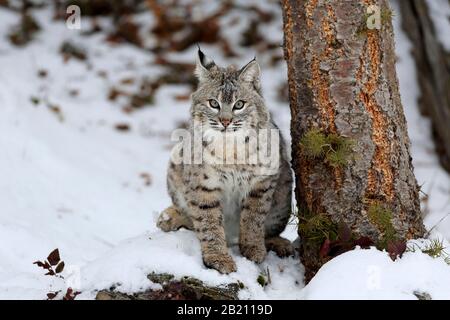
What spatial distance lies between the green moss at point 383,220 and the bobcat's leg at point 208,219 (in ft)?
2.82

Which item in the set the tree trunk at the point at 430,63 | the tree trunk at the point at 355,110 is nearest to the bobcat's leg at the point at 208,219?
the tree trunk at the point at 355,110

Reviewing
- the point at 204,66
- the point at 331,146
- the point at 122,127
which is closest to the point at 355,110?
the point at 331,146

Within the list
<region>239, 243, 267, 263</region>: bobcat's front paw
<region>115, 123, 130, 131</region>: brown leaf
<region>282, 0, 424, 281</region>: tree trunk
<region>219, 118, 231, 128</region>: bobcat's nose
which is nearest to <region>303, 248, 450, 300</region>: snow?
<region>282, 0, 424, 281</region>: tree trunk

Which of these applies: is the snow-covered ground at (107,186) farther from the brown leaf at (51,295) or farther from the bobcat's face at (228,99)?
the bobcat's face at (228,99)

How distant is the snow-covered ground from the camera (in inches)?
141

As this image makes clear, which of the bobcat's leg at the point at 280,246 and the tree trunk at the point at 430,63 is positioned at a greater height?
the tree trunk at the point at 430,63

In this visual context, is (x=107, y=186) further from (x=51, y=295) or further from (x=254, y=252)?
(x=51, y=295)

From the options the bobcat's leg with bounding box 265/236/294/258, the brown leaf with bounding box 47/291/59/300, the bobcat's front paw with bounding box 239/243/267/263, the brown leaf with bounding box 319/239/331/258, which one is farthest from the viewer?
the bobcat's leg with bounding box 265/236/294/258

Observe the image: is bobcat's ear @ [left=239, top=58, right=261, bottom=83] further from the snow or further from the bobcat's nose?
the snow

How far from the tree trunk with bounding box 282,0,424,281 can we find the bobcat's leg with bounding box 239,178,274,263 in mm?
365

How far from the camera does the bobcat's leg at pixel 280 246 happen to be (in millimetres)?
4352

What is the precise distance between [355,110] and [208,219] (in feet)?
3.60

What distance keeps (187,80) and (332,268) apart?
6.25 m
